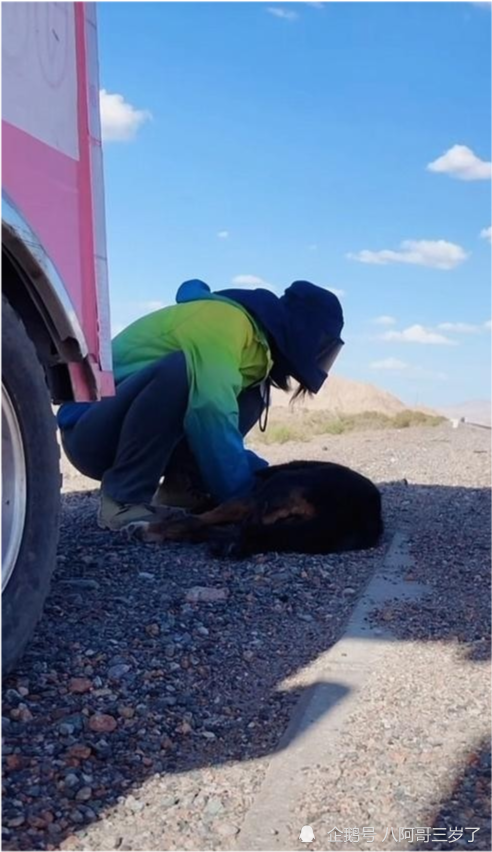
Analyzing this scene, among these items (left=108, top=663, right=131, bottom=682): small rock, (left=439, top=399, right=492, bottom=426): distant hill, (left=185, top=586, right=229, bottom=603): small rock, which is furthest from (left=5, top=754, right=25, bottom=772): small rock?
(left=439, top=399, right=492, bottom=426): distant hill

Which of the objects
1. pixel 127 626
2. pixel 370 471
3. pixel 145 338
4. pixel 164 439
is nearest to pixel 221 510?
pixel 164 439

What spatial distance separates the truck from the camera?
9.68 ft

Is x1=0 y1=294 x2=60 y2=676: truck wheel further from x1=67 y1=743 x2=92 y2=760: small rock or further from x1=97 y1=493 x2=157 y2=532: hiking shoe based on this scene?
x1=97 y1=493 x2=157 y2=532: hiking shoe

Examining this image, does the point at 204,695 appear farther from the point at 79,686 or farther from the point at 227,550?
the point at 227,550

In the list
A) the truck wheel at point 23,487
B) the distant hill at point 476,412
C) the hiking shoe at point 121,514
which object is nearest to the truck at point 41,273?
the truck wheel at point 23,487

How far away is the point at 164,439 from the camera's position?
5117 millimetres

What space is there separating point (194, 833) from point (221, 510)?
276 centimetres

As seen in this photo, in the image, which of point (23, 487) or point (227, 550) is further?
point (227, 550)

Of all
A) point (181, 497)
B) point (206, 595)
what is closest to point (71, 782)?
point (206, 595)

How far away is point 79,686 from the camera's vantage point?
119 inches

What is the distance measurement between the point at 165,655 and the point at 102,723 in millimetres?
572

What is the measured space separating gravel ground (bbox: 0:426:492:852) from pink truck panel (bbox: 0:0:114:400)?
2.83ft

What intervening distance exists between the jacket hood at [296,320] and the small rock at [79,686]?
2.63m

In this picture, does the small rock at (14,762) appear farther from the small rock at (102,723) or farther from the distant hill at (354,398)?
the distant hill at (354,398)
